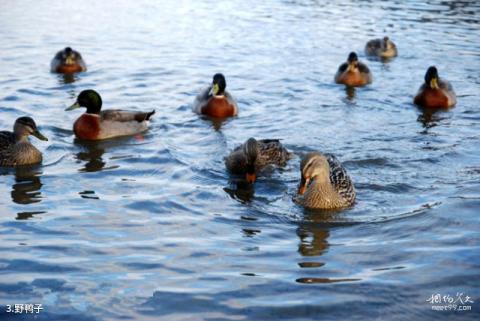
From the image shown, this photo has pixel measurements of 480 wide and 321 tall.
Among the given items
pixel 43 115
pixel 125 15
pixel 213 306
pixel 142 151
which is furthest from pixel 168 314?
pixel 125 15

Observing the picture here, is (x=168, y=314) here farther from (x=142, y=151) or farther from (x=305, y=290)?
(x=142, y=151)

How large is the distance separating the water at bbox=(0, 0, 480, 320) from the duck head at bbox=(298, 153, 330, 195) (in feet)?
1.19

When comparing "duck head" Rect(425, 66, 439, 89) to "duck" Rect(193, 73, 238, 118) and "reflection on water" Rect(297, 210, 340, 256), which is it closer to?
"duck" Rect(193, 73, 238, 118)

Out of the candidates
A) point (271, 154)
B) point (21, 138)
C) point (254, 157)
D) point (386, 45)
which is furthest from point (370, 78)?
point (21, 138)

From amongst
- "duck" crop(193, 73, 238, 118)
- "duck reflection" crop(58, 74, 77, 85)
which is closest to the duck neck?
"duck" crop(193, 73, 238, 118)

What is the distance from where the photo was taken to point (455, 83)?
1820cm

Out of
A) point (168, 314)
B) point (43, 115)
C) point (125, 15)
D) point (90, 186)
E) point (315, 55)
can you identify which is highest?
point (125, 15)

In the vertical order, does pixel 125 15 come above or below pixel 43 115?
above

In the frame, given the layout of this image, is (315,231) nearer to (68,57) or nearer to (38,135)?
(38,135)

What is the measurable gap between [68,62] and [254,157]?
818 cm

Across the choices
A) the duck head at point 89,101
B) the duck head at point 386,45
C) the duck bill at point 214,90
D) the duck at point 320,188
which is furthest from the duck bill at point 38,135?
the duck head at point 386,45

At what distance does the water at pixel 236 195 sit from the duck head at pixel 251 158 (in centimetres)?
21

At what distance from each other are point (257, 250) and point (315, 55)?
42.5 ft

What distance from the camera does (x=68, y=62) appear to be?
1812cm
